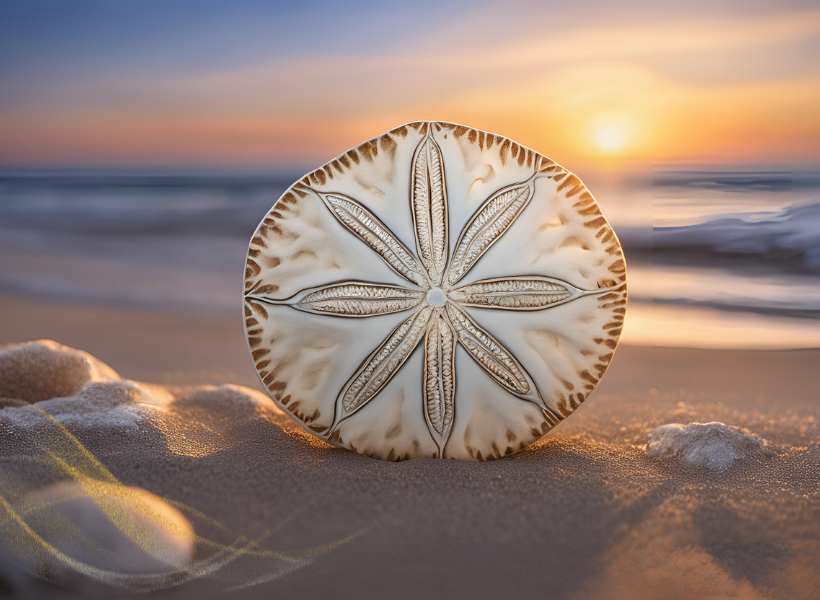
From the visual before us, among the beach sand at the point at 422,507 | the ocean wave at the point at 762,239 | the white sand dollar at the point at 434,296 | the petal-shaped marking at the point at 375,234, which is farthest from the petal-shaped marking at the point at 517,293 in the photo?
the ocean wave at the point at 762,239

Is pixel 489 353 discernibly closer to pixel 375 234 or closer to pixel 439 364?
pixel 439 364

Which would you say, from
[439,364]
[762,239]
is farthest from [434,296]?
[762,239]

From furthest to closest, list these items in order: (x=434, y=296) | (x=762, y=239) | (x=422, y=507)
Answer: (x=762, y=239)
(x=434, y=296)
(x=422, y=507)

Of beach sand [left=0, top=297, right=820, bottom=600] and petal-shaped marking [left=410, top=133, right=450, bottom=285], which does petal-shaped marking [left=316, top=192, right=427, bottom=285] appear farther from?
beach sand [left=0, top=297, right=820, bottom=600]

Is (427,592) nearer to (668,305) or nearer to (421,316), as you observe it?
(421,316)

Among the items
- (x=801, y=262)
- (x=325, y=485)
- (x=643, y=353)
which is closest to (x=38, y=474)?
(x=325, y=485)

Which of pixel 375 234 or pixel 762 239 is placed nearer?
pixel 375 234
